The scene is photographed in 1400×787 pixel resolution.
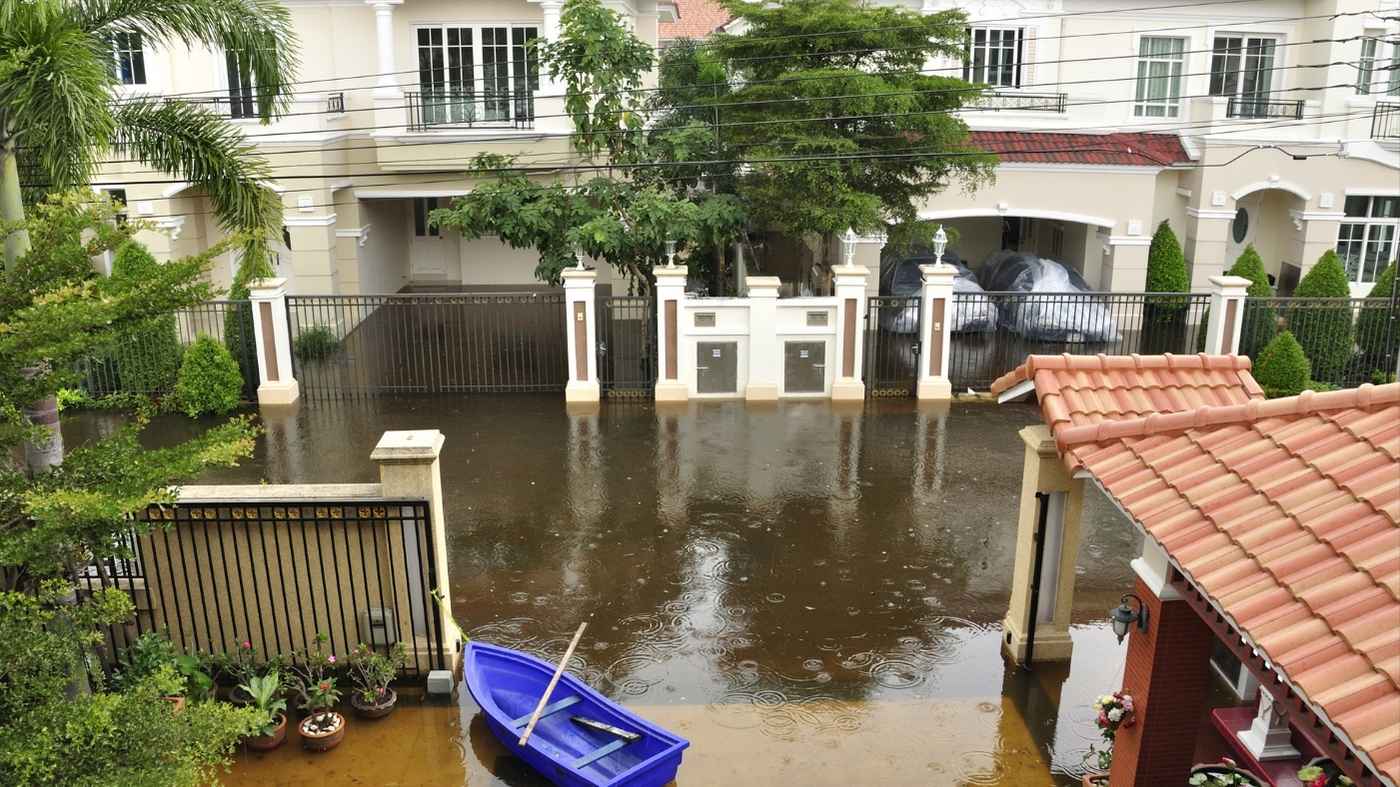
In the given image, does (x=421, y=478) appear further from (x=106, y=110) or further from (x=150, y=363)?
(x=150, y=363)

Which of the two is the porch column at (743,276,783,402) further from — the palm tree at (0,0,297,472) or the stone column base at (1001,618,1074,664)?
the stone column base at (1001,618,1074,664)

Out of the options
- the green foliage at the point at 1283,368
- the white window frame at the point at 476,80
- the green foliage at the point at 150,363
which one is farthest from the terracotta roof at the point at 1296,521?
the white window frame at the point at 476,80

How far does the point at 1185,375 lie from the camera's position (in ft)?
28.8

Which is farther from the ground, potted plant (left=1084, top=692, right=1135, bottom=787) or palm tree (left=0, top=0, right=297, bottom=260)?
palm tree (left=0, top=0, right=297, bottom=260)

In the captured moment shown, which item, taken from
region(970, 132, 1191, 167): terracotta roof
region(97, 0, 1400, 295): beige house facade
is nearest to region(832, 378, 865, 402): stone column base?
region(97, 0, 1400, 295): beige house facade

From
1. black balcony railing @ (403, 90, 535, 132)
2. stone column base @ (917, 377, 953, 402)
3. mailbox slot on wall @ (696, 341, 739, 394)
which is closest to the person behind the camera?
mailbox slot on wall @ (696, 341, 739, 394)

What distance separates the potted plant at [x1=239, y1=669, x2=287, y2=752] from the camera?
8.77 meters

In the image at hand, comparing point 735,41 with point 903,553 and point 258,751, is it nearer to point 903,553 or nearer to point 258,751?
point 903,553

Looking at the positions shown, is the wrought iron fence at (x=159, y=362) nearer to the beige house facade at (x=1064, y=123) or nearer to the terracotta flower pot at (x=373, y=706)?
the beige house facade at (x=1064, y=123)

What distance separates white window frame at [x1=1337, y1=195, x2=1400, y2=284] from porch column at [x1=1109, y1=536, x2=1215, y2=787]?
20164 mm

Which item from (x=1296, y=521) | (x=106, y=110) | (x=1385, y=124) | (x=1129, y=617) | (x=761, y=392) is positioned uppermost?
(x=1385, y=124)

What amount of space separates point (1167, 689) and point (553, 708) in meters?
4.27

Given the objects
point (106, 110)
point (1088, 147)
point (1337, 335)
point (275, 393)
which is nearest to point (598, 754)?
point (106, 110)

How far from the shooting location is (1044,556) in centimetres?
981
